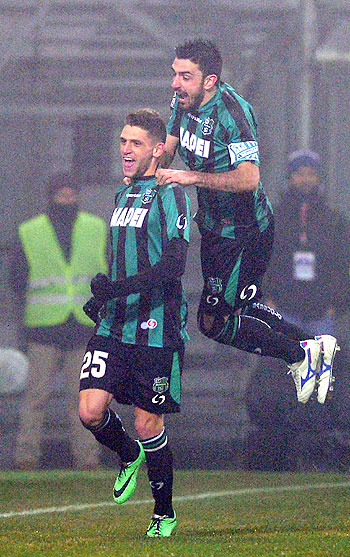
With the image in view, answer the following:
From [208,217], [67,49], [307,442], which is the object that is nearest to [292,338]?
[208,217]

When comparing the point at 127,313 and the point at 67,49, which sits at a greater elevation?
the point at 67,49

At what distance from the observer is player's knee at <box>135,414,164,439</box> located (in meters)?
6.84

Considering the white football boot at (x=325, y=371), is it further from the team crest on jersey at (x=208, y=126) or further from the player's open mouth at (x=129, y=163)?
the player's open mouth at (x=129, y=163)

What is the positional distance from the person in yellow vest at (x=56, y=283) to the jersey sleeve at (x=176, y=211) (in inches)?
146

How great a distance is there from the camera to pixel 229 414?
37.9 ft

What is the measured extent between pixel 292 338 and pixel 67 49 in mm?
5719

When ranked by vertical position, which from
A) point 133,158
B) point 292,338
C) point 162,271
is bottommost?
point 292,338

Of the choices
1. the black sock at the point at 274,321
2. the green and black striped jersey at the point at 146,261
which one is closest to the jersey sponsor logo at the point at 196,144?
the green and black striped jersey at the point at 146,261

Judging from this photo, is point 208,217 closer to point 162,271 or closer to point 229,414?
point 162,271

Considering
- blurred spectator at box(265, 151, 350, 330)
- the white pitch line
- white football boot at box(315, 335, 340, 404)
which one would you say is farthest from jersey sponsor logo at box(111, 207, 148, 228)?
blurred spectator at box(265, 151, 350, 330)

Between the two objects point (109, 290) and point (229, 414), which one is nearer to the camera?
point (109, 290)

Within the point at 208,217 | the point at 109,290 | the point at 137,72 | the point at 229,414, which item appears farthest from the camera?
the point at 137,72

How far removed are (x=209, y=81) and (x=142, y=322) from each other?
1.24 meters

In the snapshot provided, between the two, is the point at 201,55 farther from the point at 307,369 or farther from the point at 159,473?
the point at 159,473
